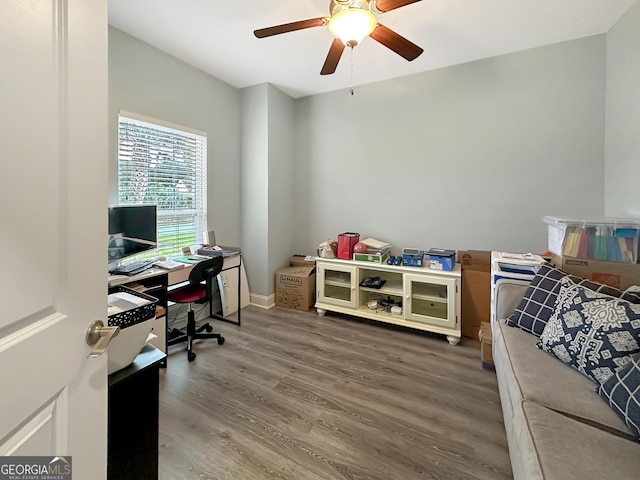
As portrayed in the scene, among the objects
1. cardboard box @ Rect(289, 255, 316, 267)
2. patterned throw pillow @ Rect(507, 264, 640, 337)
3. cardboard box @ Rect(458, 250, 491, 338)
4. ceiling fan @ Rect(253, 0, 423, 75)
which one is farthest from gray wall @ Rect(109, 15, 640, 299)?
ceiling fan @ Rect(253, 0, 423, 75)

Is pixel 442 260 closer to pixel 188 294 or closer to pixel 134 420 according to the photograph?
pixel 188 294

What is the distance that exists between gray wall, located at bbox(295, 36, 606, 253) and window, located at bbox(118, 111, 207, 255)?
1.40 metres

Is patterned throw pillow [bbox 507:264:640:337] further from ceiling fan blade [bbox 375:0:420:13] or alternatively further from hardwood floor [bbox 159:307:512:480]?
ceiling fan blade [bbox 375:0:420:13]

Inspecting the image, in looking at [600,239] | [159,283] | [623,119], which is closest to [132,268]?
[159,283]

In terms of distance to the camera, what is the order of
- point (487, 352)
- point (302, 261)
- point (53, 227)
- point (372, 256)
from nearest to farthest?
point (53, 227) < point (487, 352) < point (372, 256) < point (302, 261)

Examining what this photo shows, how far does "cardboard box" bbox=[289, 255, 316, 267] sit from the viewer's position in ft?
12.0

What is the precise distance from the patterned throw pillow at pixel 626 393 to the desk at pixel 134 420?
1821 mm

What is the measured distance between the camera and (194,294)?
2436mm

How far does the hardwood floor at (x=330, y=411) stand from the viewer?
1.39 m

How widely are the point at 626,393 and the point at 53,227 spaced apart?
1.99 metres

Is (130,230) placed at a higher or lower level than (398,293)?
higher

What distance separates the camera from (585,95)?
2.43 m

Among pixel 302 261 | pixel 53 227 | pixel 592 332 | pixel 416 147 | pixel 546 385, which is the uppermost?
pixel 416 147

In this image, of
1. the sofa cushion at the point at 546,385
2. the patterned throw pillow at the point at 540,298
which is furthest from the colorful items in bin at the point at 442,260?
the sofa cushion at the point at 546,385
